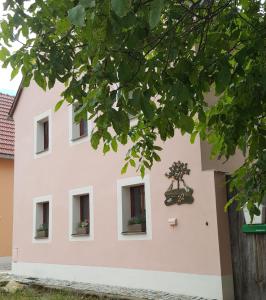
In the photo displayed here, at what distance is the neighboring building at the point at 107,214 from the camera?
948 cm

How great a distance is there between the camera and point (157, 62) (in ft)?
11.4

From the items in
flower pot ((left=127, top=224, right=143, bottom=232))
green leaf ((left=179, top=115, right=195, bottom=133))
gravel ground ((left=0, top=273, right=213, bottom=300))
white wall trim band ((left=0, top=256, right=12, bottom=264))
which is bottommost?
gravel ground ((left=0, top=273, right=213, bottom=300))

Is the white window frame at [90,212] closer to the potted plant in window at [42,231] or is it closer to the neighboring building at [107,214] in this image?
the neighboring building at [107,214]

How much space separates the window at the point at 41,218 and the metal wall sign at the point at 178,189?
512 centimetres

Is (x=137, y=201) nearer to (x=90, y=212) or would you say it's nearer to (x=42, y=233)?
(x=90, y=212)

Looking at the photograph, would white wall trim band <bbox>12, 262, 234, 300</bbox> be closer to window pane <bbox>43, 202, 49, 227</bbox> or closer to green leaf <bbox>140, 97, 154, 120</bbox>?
window pane <bbox>43, 202, 49, 227</bbox>

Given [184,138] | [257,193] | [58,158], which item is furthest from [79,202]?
[257,193]

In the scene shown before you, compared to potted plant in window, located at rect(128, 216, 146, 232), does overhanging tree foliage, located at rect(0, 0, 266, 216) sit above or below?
above

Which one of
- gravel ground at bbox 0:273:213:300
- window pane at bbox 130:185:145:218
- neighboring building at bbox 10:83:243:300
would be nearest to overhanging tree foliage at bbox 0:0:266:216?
neighboring building at bbox 10:83:243:300

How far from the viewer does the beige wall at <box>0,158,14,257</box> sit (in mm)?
19141

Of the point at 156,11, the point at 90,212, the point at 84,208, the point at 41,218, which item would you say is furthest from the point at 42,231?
the point at 156,11

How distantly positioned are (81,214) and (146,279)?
132 inches

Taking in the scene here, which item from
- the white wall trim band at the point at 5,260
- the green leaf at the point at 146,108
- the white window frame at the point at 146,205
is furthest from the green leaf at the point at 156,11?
the white wall trim band at the point at 5,260

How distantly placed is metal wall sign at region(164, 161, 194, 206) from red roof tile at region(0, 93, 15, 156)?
1119cm
